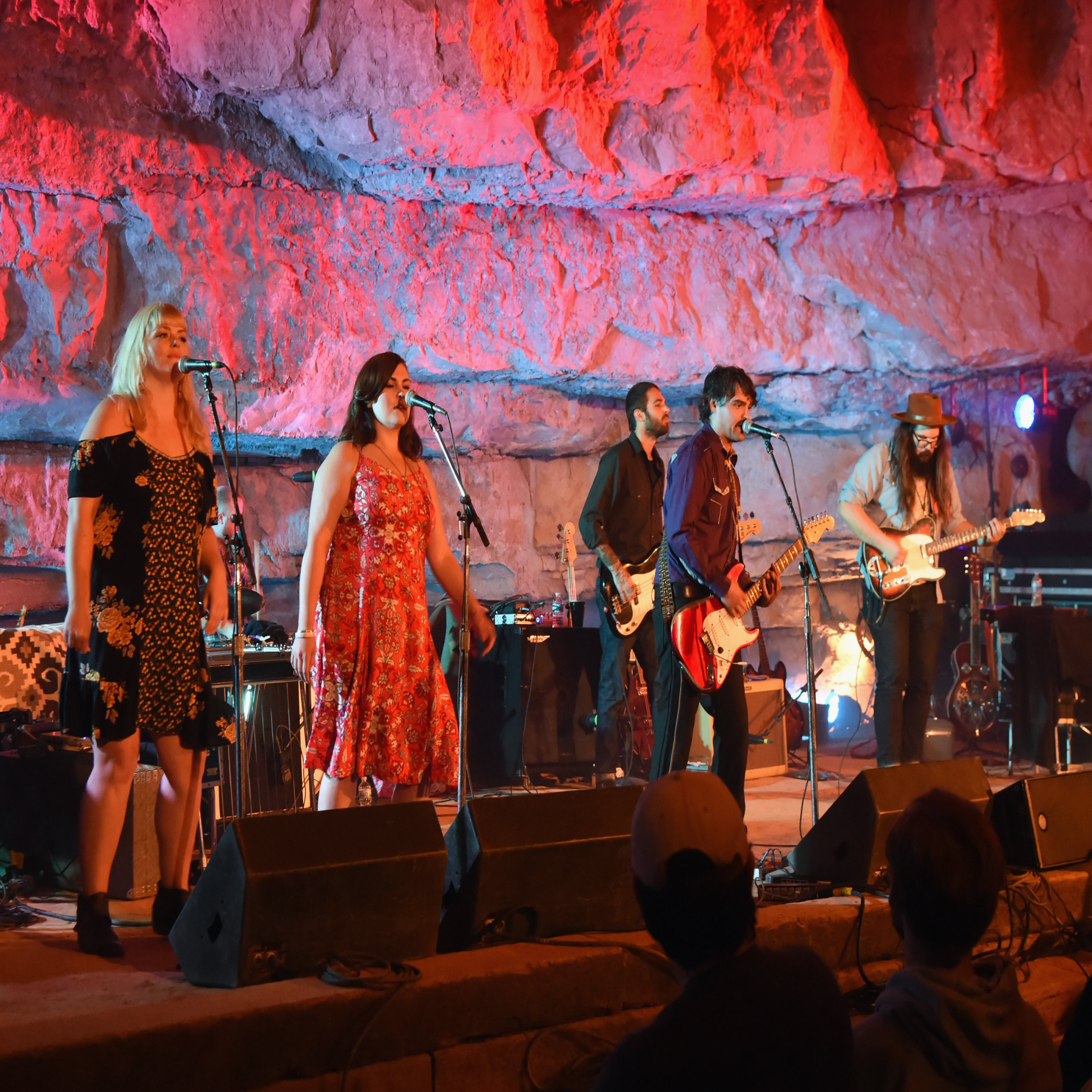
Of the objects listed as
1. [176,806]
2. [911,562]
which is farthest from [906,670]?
[176,806]

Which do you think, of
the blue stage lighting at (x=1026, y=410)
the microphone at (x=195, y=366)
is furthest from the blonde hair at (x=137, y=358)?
the blue stage lighting at (x=1026, y=410)

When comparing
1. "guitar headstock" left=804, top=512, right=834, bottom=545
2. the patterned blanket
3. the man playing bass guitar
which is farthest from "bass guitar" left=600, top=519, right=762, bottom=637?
the patterned blanket

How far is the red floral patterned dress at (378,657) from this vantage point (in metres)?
3.44

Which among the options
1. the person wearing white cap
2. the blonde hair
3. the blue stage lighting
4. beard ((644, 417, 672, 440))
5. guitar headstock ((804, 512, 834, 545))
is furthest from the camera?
the blue stage lighting

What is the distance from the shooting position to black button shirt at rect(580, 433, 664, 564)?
6.14m

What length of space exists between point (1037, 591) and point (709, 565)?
4.31 m

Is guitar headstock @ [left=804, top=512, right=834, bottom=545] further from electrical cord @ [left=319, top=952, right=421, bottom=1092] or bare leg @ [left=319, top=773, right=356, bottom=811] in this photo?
electrical cord @ [left=319, top=952, right=421, bottom=1092]

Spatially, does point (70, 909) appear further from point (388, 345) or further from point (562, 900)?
point (388, 345)

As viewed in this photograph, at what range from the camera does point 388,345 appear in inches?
273

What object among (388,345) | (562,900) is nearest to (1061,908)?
(562,900)

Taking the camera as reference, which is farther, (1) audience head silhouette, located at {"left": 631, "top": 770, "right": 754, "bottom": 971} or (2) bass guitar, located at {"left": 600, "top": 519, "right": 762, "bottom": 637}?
(2) bass guitar, located at {"left": 600, "top": 519, "right": 762, "bottom": 637}

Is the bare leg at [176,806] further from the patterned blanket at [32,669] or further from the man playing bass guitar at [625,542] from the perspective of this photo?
the man playing bass guitar at [625,542]

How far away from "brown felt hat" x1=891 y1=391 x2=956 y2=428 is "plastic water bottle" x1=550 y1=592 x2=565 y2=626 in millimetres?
2488

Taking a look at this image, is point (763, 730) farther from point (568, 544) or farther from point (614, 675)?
point (568, 544)
